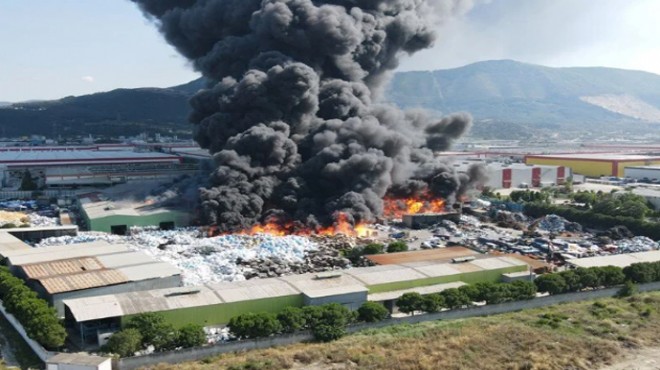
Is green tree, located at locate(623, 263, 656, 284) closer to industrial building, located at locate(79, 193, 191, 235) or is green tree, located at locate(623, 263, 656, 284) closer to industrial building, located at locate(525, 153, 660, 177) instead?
industrial building, located at locate(79, 193, 191, 235)

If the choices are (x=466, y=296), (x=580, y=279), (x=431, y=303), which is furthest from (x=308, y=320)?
(x=580, y=279)

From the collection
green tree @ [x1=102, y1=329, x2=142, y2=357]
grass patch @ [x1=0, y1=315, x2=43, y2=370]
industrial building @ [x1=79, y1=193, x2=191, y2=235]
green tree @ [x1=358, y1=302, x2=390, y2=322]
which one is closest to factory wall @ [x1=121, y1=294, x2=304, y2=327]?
green tree @ [x1=102, y1=329, x2=142, y2=357]

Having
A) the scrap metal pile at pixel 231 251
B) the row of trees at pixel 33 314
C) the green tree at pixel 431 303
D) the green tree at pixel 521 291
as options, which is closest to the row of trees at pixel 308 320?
the green tree at pixel 431 303

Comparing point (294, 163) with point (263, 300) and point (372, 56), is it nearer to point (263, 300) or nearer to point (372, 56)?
point (372, 56)

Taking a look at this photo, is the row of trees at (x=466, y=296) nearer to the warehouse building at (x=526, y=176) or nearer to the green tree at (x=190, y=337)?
the green tree at (x=190, y=337)

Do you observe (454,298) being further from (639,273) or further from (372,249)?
(639,273)

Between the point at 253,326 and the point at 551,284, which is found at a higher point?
the point at 253,326

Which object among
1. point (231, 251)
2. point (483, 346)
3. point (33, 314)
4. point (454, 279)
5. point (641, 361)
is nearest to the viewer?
point (641, 361)
